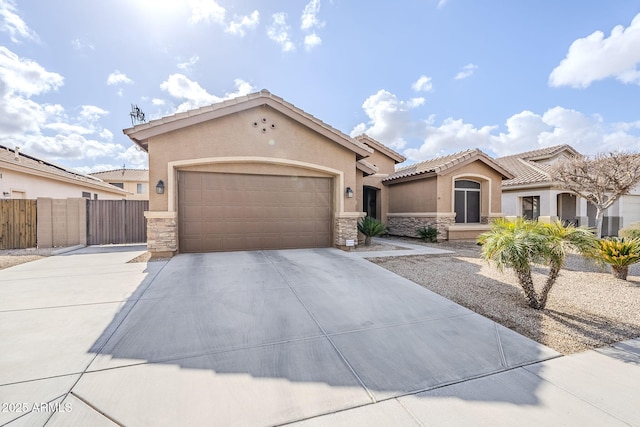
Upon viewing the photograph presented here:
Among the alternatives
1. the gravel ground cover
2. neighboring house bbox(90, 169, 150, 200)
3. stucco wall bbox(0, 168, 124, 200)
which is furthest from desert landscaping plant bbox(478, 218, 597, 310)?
neighboring house bbox(90, 169, 150, 200)

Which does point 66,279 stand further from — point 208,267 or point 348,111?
point 348,111

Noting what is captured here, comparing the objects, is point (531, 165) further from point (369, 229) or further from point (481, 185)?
point (369, 229)

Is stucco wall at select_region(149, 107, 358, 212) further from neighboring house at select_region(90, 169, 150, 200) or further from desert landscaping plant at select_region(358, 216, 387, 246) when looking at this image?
A: neighboring house at select_region(90, 169, 150, 200)

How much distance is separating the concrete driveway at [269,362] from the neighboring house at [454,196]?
872 cm

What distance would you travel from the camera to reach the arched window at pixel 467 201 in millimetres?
13773

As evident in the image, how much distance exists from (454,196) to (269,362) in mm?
13211

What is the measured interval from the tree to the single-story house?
9.52 m

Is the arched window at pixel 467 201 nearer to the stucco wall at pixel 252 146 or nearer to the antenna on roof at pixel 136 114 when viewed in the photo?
the stucco wall at pixel 252 146

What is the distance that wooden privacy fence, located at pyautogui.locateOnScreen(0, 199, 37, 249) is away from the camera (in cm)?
1016

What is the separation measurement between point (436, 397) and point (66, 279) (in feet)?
24.8

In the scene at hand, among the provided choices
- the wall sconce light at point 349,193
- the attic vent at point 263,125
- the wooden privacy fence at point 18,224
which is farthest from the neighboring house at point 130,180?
the wall sconce light at point 349,193

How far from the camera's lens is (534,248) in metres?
4.35

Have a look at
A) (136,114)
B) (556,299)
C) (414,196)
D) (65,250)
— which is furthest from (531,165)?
(136,114)

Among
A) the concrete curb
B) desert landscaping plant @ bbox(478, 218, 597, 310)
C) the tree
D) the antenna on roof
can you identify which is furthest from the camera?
the antenna on roof
